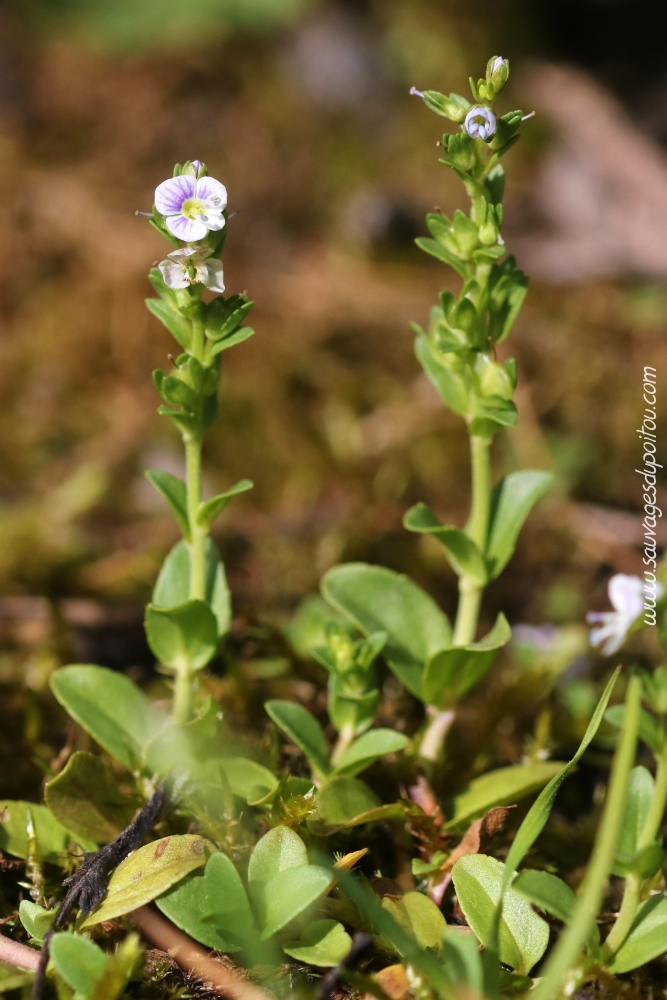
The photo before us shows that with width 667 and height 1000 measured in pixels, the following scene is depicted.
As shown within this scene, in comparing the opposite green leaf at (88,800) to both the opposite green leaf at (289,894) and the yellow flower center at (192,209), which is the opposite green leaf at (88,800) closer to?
the opposite green leaf at (289,894)

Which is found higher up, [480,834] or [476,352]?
[476,352]

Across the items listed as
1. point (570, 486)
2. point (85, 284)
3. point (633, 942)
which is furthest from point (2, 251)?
point (633, 942)

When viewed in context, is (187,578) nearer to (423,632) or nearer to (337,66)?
(423,632)

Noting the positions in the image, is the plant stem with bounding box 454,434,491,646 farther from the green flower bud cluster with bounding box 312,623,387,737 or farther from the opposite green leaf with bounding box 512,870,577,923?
the opposite green leaf with bounding box 512,870,577,923

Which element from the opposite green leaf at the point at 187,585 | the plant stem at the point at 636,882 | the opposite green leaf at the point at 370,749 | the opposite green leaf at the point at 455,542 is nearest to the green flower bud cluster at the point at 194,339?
the opposite green leaf at the point at 187,585

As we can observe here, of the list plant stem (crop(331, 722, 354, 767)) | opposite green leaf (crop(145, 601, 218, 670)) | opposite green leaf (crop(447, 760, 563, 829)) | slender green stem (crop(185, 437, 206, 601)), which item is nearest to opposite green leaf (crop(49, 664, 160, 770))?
opposite green leaf (crop(145, 601, 218, 670))

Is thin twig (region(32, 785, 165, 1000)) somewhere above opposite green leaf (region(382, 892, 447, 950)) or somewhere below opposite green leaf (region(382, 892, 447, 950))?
above

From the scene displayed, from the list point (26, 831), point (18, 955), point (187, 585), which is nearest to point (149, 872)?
point (18, 955)

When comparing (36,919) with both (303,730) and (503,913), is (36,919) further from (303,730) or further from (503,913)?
(503,913)
